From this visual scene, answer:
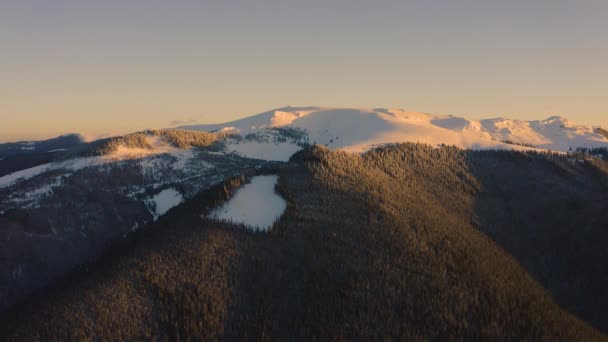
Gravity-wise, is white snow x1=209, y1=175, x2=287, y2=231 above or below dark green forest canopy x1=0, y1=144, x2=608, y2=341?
above

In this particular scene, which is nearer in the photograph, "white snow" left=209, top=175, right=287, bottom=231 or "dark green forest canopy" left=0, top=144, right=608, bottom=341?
"dark green forest canopy" left=0, top=144, right=608, bottom=341

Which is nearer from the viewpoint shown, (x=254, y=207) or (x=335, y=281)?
(x=335, y=281)

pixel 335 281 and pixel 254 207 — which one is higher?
pixel 254 207

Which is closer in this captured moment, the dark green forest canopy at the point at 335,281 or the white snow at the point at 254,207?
the dark green forest canopy at the point at 335,281

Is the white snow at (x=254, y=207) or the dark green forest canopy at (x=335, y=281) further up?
the white snow at (x=254, y=207)
